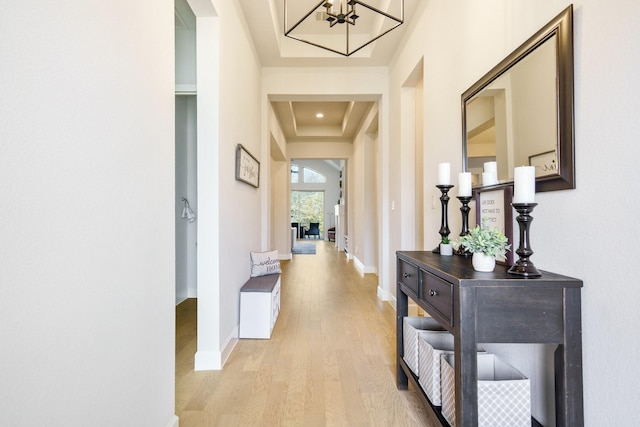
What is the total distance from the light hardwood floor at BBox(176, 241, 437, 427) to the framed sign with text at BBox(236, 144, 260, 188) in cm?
142

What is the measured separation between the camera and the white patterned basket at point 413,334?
166cm

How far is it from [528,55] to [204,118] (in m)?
1.87

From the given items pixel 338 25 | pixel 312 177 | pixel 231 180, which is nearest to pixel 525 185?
pixel 231 180

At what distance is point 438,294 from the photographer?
128cm

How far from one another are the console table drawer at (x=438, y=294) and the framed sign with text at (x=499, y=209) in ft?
1.19

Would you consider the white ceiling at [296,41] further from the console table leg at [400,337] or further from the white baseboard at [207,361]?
the white baseboard at [207,361]

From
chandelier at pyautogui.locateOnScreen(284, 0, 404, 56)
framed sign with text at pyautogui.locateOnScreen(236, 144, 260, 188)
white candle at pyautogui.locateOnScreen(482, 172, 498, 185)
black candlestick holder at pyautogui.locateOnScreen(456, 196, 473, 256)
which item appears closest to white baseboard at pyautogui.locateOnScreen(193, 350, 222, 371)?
framed sign with text at pyautogui.locateOnScreen(236, 144, 260, 188)

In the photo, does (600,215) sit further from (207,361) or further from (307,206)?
(307,206)

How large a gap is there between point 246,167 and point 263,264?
1.02 meters

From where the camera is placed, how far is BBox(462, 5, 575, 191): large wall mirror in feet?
3.67

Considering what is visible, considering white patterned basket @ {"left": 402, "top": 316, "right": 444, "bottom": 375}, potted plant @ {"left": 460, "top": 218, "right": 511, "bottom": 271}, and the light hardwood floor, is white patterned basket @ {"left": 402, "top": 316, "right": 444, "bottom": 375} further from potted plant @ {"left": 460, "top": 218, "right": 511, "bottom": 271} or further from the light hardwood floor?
potted plant @ {"left": 460, "top": 218, "right": 511, "bottom": 271}

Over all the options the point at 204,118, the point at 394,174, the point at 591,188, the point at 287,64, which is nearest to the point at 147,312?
the point at 204,118

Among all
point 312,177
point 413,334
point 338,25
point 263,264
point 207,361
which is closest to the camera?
point 413,334

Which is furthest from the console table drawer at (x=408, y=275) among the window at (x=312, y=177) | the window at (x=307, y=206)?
the window at (x=307, y=206)
